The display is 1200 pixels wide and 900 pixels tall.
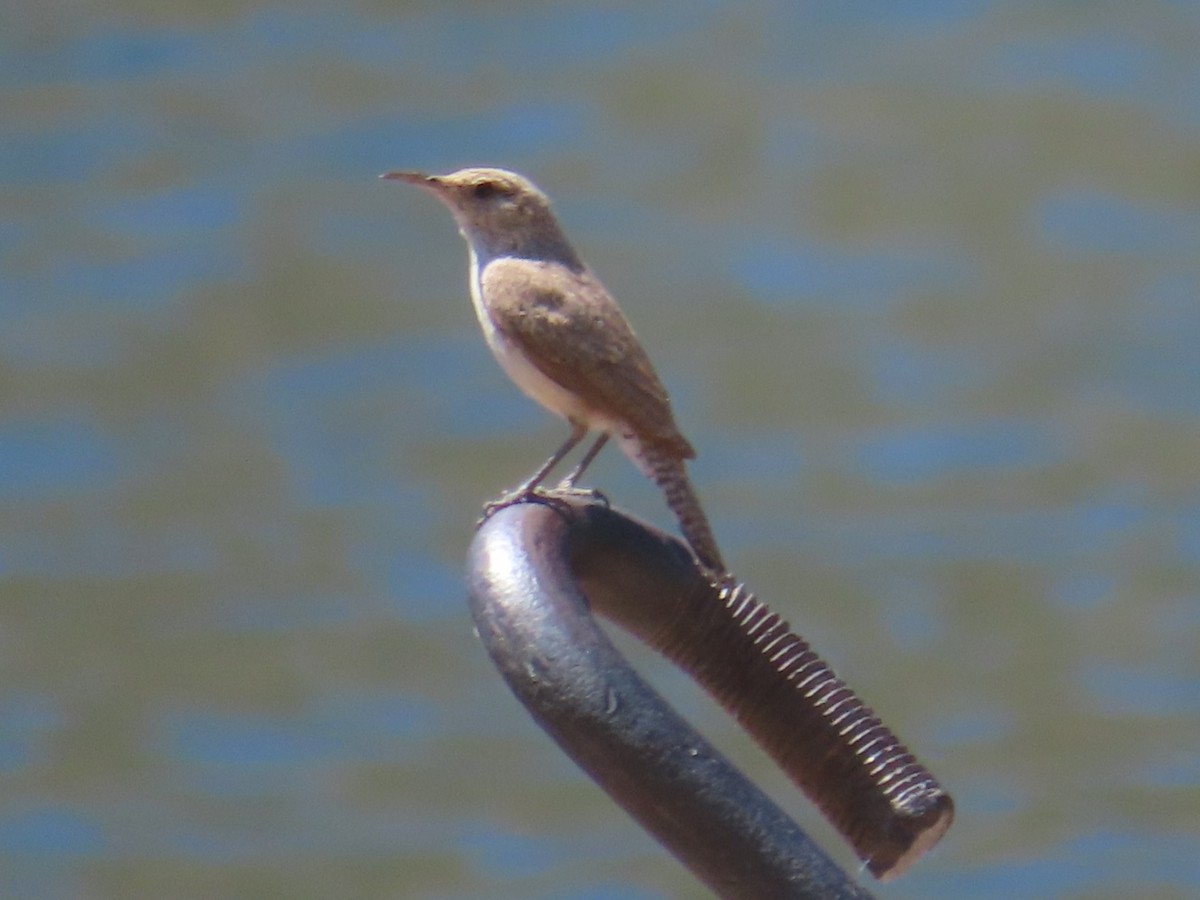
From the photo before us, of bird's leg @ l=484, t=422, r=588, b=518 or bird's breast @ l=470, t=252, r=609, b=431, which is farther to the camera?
bird's breast @ l=470, t=252, r=609, b=431

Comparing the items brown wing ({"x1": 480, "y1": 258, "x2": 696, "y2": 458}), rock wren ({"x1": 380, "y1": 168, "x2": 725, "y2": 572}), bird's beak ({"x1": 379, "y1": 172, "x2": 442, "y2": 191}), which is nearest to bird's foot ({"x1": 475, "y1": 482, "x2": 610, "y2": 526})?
rock wren ({"x1": 380, "y1": 168, "x2": 725, "y2": 572})

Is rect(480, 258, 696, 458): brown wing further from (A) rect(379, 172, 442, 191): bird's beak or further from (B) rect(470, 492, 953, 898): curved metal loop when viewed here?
(B) rect(470, 492, 953, 898): curved metal loop

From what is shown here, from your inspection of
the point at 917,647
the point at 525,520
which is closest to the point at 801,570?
the point at 917,647

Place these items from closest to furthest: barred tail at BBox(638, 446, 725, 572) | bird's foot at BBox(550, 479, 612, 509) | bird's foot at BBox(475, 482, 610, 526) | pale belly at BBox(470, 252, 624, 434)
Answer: bird's foot at BBox(475, 482, 610, 526) < bird's foot at BBox(550, 479, 612, 509) < barred tail at BBox(638, 446, 725, 572) < pale belly at BBox(470, 252, 624, 434)

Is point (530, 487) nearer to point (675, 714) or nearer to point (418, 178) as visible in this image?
point (418, 178)

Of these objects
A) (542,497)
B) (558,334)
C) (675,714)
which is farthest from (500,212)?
(675,714)

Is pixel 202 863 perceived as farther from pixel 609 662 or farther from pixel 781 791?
pixel 609 662

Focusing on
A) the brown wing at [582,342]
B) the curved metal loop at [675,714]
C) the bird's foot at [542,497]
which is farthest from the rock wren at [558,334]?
the curved metal loop at [675,714]
